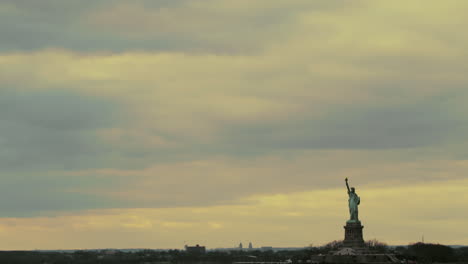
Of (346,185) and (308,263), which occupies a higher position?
(346,185)

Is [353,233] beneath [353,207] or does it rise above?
beneath

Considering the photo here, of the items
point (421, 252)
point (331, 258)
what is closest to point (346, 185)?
point (331, 258)

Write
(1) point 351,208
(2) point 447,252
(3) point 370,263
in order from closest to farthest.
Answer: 1. (3) point 370,263
2. (1) point 351,208
3. (2) point 447,252

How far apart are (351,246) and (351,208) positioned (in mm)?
5289

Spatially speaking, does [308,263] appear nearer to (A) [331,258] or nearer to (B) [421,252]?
(A) [331,258]

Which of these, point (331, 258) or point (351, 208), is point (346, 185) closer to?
point (351, 208)

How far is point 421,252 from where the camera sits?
15950 cm

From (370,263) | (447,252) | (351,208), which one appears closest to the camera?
(370,263)

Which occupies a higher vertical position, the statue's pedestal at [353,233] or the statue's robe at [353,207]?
the statue's robe at [353,207]

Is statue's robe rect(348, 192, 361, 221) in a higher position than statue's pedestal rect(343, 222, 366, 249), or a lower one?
higher

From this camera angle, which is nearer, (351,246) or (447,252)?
(351,246)

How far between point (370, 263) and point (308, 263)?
13891 mm

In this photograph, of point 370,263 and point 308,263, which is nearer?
point 370,263

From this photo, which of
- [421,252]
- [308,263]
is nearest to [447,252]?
[421,252]
